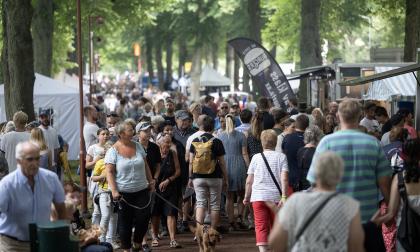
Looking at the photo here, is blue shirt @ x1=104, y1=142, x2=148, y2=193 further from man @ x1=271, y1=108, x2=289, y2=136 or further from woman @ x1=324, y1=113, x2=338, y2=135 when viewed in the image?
woman @ x1=324, y1=113, x2=338, y2=135

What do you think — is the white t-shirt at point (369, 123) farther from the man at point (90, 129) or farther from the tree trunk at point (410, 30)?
the tree trunk at point (410, 30)

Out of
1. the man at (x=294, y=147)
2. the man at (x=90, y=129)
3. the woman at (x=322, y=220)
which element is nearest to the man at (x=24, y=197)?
the woman at (x=322, y=220)

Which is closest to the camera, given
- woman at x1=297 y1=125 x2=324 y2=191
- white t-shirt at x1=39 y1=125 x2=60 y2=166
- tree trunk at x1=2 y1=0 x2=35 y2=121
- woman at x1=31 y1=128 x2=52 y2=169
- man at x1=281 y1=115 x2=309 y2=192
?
woman at x1=297 y1=125 x2=324 y2=191

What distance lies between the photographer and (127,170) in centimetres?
1266

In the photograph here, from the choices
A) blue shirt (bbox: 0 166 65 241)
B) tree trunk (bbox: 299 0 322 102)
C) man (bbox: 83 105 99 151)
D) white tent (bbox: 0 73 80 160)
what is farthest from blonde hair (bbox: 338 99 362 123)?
tree trunk (bbox: 299 0 322 102)

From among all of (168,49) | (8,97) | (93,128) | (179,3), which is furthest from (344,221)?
(168,49)

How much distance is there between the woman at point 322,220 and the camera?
275 inches

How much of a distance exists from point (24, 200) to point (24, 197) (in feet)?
0.08

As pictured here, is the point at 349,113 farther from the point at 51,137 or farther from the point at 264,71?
the point at 264,71

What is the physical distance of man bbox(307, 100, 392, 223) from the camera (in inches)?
341

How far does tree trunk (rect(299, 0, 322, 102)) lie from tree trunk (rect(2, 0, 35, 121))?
13804 mm

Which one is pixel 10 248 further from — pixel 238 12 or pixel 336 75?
pixel 238 12

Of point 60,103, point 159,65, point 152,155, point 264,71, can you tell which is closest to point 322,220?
point 152,155

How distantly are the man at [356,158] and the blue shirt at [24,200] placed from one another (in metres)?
2.33
